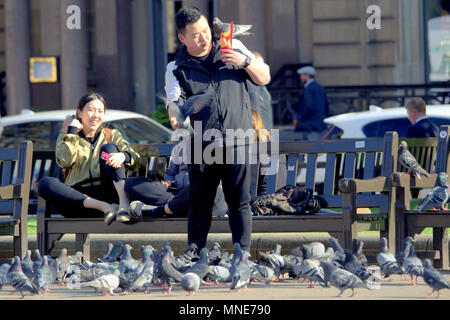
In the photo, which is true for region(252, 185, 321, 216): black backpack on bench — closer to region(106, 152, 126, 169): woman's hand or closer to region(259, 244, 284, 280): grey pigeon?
region(259, 244, 284, 280): grey pigeon

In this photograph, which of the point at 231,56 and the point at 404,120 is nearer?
the point at 231,56

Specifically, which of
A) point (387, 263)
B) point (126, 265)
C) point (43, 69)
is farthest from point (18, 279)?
point (43, 69)

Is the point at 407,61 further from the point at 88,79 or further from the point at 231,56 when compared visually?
the point at 231,56

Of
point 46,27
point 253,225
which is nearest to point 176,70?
point 253,225

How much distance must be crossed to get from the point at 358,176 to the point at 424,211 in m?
1.24

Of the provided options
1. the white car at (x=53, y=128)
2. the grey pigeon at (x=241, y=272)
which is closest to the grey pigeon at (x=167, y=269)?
the grey pigeon at (x=241, y=272)

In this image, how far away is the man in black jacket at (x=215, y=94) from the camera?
23.3 ft

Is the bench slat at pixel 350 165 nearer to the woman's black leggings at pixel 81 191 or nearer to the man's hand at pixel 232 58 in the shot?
the woman's black leggings at pixel 81 191

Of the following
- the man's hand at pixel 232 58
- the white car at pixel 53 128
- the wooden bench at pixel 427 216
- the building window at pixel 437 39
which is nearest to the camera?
the man's hand at pixel 232 58

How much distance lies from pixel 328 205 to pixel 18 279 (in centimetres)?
275

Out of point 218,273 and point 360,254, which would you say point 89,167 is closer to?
point 218,273

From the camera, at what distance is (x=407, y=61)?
1995 cm

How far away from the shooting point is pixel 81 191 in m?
8.48

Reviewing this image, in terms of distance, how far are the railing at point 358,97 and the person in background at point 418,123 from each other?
Answer: 6287 mm
